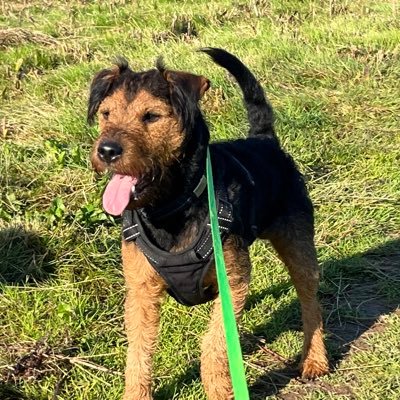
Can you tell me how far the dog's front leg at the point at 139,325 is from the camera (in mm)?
3492

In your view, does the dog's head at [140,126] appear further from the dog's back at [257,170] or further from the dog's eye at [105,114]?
the dog's back at [257,170]

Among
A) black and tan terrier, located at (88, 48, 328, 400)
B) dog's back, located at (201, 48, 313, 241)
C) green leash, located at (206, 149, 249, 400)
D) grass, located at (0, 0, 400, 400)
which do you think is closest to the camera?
green leash, located at (206, 149, 249, 400)

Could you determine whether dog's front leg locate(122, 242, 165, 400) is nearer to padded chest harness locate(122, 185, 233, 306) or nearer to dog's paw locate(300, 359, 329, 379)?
padded chest harness locate(122, 185, 233, 306)

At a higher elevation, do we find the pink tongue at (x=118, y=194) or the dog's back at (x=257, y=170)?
the pink tongue at (x=118, y=194)

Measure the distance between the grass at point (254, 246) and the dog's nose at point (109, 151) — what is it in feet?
4.47

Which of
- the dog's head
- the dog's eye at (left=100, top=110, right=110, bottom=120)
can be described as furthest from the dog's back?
the dog's eye at (left=100, top=110, right=110, bottom=120)

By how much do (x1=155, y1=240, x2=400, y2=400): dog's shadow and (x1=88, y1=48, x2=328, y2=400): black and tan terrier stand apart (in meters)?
0.54

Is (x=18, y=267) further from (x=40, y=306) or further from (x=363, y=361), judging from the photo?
(x=363, y=361)

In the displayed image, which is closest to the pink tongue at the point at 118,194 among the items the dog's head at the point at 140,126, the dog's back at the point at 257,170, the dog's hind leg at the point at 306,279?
the dog's head at the point at 140,126

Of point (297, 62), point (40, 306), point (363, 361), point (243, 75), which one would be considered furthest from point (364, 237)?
point (297, 62)

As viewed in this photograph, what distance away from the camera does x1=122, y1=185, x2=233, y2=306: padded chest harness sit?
3299 millimetres

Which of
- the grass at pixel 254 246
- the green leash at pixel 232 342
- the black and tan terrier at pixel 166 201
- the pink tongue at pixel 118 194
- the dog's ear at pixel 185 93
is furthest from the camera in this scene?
the grass at pixel 254 246

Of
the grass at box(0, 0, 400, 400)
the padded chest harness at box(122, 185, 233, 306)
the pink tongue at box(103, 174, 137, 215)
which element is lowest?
the grass at box(0, 0, 400, 400)

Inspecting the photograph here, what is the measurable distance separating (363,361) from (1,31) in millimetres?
6890
